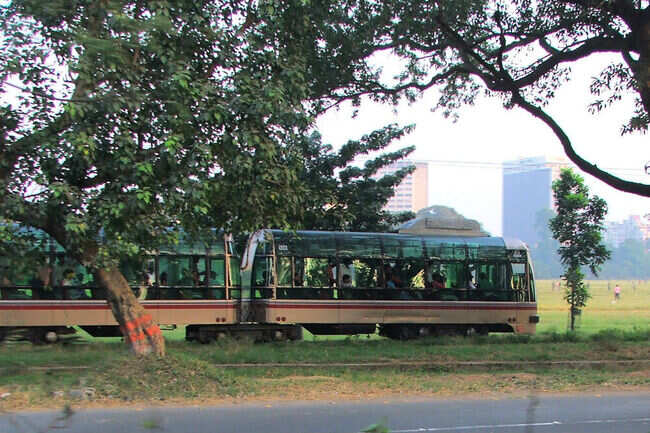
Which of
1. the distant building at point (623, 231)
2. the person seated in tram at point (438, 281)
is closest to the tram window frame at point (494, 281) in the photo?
the person seated in tram at point (438, 281)

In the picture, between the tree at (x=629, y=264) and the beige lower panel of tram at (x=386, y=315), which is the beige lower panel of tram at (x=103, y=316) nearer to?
the beige lower panel of tram at (x=386, y=315)

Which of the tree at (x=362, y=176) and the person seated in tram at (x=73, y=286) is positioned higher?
the tree at (x=362, y=176)

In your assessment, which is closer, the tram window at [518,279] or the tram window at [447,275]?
the tram window at [447,275]

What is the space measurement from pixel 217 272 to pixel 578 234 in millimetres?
12550

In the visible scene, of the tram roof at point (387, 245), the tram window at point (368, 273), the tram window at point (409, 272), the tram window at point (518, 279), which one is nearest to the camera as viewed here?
the tram roof at point (387, 245)

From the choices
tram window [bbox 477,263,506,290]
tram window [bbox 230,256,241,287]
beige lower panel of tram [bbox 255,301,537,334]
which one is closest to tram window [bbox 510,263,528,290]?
tram window [bbox 477,263,506,290]

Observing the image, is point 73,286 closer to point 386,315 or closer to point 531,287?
point 386,315

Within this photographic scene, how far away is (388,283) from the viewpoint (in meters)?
20.6

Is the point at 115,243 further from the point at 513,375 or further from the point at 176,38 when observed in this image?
the point at 513,375

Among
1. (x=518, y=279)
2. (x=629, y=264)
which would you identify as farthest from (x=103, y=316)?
(x=629, y=264)

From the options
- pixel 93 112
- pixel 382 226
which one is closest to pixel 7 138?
pixel 93 112

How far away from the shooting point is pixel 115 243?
10.2 m

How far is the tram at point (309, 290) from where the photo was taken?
709 inches

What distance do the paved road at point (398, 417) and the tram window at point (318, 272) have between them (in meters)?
9.35
